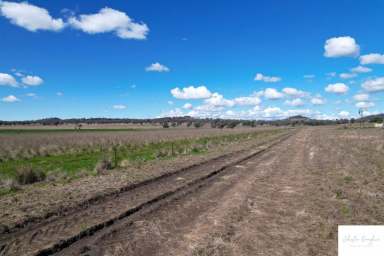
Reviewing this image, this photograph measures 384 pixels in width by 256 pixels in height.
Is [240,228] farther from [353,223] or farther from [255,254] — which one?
[353,223]

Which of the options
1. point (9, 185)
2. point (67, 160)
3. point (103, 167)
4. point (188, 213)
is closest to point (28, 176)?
point (9, 185)

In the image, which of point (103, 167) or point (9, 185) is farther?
point (103, 167)

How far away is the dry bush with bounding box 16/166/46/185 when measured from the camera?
48.4ft

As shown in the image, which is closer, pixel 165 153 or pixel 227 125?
pixel 165 153

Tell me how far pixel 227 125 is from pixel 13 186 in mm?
154529

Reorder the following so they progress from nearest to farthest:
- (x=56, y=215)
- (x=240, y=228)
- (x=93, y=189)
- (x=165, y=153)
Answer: (x=240, y=228)
(x=56, y=215)
(x=93, y=189)
(x=165, y=153)

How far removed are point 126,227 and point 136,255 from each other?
170cm

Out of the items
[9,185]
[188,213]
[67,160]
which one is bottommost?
[67,160]

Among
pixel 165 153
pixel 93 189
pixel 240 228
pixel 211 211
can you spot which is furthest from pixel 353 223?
pixel 165 153

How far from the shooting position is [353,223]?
7.98m

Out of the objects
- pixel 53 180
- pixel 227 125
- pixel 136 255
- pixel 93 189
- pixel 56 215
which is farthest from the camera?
pixel 227 125

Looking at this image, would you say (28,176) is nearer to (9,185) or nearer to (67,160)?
(9,185)

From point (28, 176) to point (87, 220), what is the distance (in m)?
7.90

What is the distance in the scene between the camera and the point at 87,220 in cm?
848
